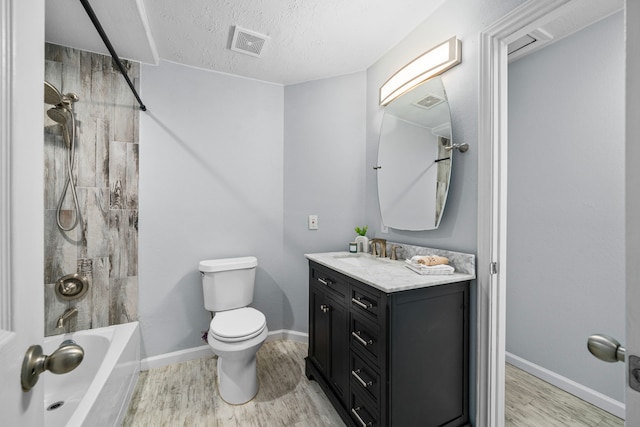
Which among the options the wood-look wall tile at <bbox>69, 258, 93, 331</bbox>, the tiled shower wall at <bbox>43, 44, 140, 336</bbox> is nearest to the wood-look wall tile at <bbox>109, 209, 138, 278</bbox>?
the tiled shower wall at <bbox>43, 44, 140, 336</bbox>

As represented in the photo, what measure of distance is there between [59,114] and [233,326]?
171 cm

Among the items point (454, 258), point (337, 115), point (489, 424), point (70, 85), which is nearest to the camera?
point (489, 424)

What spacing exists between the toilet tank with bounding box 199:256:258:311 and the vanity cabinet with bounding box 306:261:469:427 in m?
0.87

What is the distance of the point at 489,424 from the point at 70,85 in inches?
126

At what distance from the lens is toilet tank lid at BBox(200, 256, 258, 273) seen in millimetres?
2031

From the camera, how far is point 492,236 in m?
1.36

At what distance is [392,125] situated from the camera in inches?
80.4

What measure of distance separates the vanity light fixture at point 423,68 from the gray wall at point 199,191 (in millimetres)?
1023

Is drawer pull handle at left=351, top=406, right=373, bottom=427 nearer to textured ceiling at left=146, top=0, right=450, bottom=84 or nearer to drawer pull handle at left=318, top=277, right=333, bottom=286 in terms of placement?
drawer pull handle at left=318, top=277, right=333, bottom=286

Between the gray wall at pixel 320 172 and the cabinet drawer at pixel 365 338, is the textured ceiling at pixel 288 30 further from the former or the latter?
the cabinet drawer at pixel 365 338

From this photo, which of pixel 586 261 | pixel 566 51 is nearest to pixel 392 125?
pixel 566 51

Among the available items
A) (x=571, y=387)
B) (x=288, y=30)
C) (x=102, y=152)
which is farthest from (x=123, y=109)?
(x=571, y=387)

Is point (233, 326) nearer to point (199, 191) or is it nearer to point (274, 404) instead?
point (274, 404)

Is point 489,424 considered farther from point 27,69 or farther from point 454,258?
point 27,69
